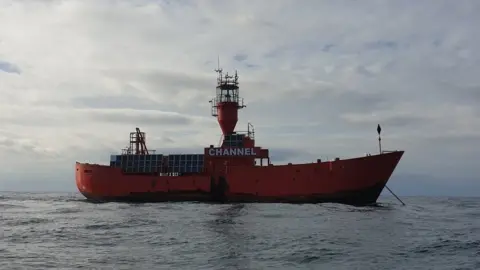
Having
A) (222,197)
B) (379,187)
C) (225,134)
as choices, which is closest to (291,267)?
(379,187)

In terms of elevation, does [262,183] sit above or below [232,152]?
below

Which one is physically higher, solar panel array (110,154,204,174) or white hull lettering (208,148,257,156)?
white hull lettering (208,148,257,156)

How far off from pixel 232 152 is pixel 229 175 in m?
2.72

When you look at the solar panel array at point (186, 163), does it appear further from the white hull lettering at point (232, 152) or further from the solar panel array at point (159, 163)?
the white hull lettering at point (232, 152)

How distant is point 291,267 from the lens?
47.0 ft

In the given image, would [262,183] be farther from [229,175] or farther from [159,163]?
[159,163]

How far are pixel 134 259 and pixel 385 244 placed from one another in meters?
9.53

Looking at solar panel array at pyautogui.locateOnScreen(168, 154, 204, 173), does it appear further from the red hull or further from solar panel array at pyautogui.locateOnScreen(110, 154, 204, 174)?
the red hull

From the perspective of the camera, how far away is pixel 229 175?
4441 cm

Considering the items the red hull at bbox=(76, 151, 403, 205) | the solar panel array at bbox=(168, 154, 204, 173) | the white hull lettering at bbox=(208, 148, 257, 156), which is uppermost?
the white hull lettering at bbox=(208, 148, 257, 156)

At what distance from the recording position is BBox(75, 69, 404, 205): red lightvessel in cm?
3984

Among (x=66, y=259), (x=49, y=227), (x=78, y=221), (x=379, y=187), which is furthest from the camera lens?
(x=379, y=187)

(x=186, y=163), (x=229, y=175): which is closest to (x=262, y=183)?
(x=229, y=175)

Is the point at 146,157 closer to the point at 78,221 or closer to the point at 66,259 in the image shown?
the point at 78,221
